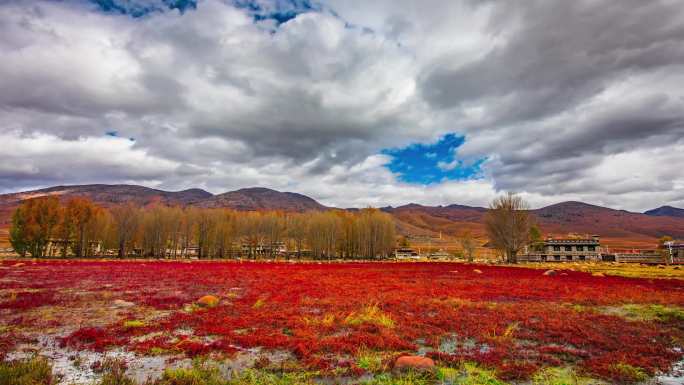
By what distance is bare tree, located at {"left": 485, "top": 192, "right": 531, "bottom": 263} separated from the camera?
254ft

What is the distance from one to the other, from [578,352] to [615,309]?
12.2m

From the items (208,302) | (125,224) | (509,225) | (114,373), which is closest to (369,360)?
(114,373)

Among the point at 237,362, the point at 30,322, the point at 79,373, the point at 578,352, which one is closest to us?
the point at 79,373

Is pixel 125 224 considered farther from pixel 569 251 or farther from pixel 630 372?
pixel 569 251

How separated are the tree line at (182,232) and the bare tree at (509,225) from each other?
3725cm

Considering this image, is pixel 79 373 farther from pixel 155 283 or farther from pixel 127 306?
pixel 155 283

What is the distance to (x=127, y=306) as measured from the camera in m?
19.9

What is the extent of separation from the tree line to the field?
2774 inches

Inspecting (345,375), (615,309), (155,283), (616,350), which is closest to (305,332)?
(345,375)

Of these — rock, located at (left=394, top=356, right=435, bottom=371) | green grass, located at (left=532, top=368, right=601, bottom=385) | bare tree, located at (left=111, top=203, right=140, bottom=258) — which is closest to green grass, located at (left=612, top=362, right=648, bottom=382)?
green grass, located at (left=532, top=368, right=601, bottom=385)

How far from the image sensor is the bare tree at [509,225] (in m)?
77.4

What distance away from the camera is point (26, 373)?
858 cm

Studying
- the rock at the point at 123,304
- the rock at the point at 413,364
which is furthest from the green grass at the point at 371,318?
the rock at the point at 123,304

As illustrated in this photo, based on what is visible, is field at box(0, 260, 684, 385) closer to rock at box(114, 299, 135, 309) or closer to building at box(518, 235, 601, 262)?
rock at box(114, 299, 135, 309)
